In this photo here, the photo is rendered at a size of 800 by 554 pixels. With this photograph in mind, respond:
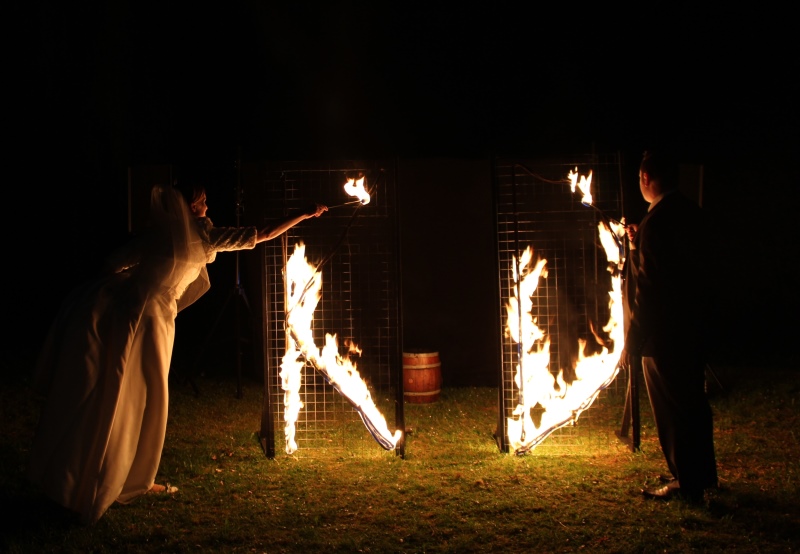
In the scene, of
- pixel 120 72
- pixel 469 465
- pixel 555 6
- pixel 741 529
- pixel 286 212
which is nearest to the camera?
pixel 741 529

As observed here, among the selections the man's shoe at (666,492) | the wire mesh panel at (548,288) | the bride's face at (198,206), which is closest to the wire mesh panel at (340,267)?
the wire mesh panel at (548,288)

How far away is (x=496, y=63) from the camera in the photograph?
13602mm

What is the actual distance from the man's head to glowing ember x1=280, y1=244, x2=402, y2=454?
8.61 feet

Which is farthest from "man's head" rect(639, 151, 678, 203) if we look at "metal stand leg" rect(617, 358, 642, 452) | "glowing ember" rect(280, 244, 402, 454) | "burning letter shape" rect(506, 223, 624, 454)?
"glowing ember" rect(280, 244, 402, 454)

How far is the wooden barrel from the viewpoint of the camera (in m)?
7.48

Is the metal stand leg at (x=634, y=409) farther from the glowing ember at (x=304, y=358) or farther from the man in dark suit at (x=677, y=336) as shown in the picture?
the glowing ember at (x=304, y=358)

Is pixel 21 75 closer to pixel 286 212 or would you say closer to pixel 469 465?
pixel 286 212

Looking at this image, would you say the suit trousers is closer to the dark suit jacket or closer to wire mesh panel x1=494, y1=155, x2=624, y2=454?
the dark suit jacket

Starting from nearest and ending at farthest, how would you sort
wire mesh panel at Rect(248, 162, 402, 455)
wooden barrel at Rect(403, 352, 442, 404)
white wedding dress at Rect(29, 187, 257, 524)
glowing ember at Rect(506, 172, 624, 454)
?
1. white wedding dress at Rect(29, 187, 257, 524)
2. glowing ember at Rect(506, 172, 624, 454)
3. wire mesh panel at Rect(248, 162, 402, 455)
4. wooden barrel at Rect(403, 352, 442, 404)

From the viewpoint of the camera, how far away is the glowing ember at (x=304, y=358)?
5.50m

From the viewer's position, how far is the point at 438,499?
14.9ft

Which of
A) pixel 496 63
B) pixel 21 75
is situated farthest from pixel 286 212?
pixel 21 75

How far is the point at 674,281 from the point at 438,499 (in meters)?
2.12

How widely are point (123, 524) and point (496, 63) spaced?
461 inches
